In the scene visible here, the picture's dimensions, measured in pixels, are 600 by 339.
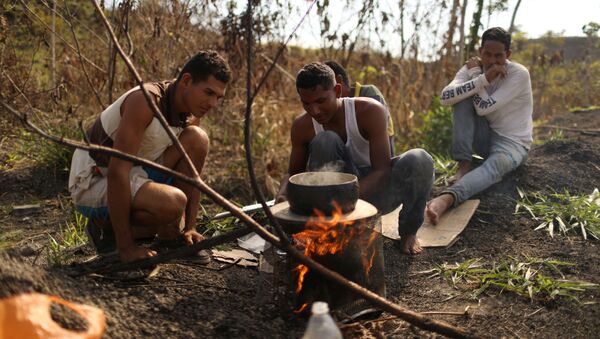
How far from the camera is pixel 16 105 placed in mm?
6035

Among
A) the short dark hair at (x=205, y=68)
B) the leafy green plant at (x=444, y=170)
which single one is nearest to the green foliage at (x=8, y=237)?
the short dark hair at (x=205, y=68)

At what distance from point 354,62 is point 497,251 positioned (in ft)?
17.2

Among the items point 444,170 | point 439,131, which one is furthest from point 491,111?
point 439,131

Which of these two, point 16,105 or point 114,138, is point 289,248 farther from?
point 16,105

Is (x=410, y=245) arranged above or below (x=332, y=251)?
below

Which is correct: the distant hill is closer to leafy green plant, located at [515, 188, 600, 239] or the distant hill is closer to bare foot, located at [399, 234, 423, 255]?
leafy green plant, located at [515, 188, 600, 239]

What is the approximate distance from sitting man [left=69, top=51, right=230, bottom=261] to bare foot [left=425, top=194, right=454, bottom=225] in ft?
6.28

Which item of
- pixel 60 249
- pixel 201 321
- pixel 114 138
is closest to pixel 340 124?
pixel 114 138

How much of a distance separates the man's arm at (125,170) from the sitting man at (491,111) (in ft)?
9.68

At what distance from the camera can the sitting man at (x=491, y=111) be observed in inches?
203

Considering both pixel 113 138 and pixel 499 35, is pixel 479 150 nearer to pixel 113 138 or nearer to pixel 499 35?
pixel 499 35

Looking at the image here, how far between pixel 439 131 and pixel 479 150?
1363 mm

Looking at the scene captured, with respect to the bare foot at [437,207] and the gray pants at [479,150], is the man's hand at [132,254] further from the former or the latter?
the gray pants at [479,150]

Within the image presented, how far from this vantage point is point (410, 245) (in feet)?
13.6
